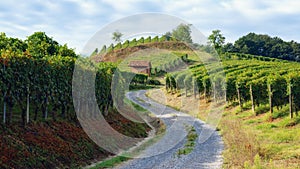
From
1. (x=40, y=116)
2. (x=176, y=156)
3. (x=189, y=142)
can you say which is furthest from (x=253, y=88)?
(x=40, y=116)

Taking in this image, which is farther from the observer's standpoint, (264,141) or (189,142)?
(189,142)

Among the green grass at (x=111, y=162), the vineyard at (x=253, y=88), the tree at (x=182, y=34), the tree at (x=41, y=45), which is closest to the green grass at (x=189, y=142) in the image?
the green grass at (x=111, y=162)

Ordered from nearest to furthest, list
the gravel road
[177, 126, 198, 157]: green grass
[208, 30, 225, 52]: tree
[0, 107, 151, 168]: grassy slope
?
[0, 107, 151, 168]: grassy slope < the gravel road < [177, 126, 198, 157]: green grass < [208, 30, 225, 52]: tree

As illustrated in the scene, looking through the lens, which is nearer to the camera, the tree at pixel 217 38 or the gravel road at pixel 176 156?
the gravel road at pixel 176 156

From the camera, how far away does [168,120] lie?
34.1 metres

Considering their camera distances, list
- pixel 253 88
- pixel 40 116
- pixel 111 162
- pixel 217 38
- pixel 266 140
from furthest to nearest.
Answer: pixel 217 38 → pixel 253 88 → pixel 266 140 → pixel 40 116 → pixel 111 162

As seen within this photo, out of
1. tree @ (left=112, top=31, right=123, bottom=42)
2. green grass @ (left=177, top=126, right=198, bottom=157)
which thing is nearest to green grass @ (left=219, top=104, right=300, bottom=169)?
green grass @ (left=177, top=126, right=198, bottom=157)

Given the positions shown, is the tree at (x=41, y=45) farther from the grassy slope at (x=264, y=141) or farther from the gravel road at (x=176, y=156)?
the grassy slope at (x=264, y=141)

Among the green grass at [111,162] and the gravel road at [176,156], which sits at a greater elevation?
the green grass at [111,162]

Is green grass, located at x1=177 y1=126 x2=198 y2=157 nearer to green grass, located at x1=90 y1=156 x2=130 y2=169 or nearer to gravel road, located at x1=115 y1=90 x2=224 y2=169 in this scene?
gravel road, located at x1=115 y1=90 x2=224 y2=169

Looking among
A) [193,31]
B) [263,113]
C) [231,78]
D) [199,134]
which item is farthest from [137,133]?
[231,78]

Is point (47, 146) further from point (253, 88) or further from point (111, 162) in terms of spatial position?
point (253, 88)

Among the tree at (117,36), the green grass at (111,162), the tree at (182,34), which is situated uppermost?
the tree at (182,34)

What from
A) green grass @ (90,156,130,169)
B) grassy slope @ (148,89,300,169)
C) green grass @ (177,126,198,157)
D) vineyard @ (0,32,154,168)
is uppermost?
vineyard @ (0,32,154,168)
